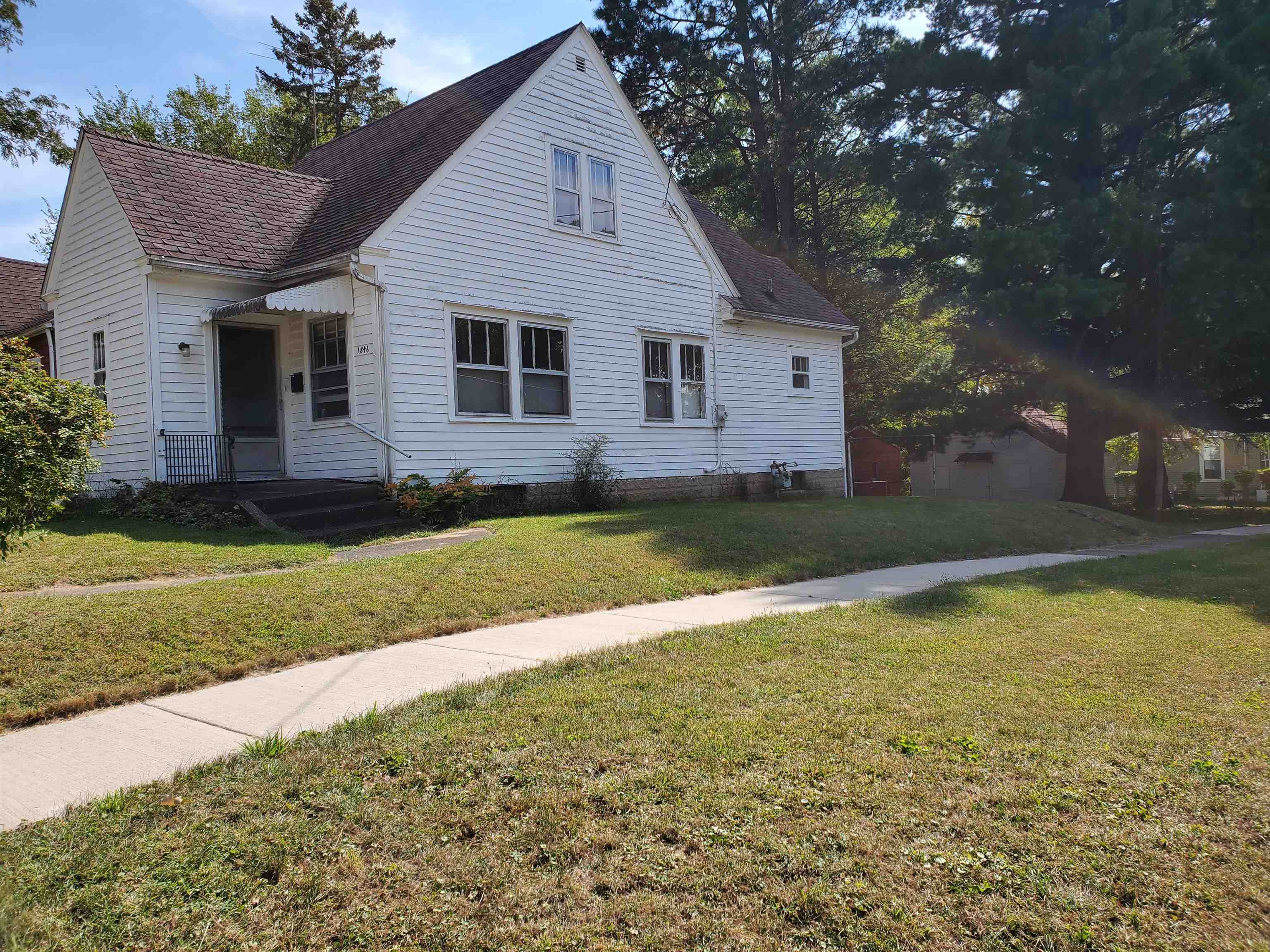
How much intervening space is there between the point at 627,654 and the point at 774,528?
649 centimetres

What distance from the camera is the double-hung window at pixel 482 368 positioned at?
13836 mm

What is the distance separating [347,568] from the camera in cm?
857

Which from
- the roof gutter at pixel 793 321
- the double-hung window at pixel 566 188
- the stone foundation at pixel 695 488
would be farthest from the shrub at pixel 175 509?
the roof gutter at pixel 793 321

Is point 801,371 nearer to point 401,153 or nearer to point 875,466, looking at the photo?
point 875,466

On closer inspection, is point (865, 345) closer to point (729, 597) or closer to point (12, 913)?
point (729, 597)

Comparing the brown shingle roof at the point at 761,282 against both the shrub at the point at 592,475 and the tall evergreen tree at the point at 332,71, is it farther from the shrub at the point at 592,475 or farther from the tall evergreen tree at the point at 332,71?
the tall evergreen tree at the point at 332,71

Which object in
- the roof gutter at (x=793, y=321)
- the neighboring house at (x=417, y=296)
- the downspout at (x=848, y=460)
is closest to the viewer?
the neighboring house at (x=417, y=296)

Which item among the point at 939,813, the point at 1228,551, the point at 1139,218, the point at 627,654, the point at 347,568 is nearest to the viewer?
the point at 939,813

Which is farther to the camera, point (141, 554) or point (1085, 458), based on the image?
point (1085, 458)

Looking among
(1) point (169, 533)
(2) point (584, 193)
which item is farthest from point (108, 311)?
(2) point (584, 193)

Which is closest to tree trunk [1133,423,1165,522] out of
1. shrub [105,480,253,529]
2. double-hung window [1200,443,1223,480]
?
double-hung window [1200,443,1223,480]

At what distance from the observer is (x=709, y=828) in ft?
11.1

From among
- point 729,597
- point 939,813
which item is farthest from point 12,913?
point 729,597

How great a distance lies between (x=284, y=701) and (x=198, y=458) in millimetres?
8963
